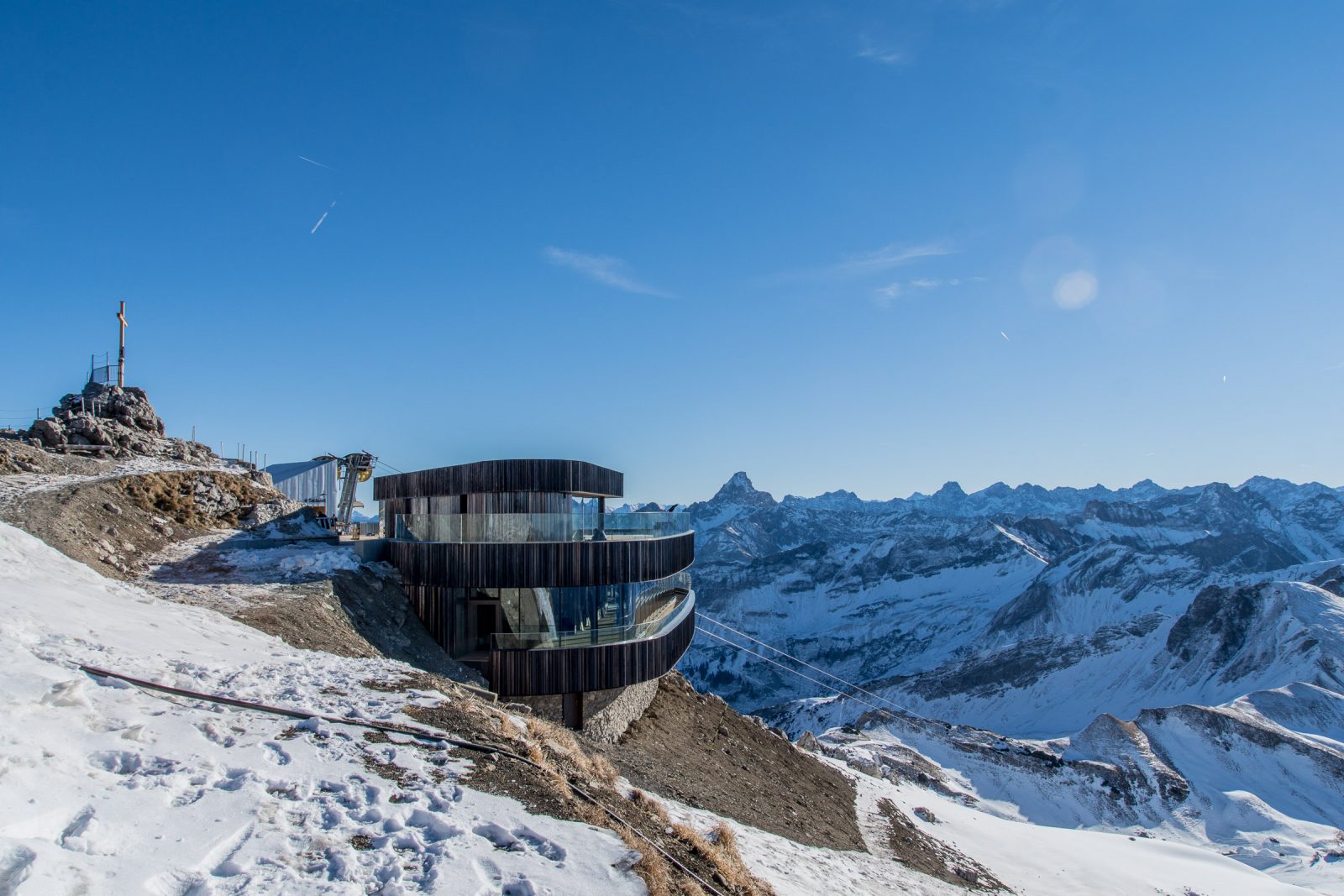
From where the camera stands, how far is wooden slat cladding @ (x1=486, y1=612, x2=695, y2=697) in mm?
21781

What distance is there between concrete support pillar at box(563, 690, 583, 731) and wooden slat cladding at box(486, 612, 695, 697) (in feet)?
2.27

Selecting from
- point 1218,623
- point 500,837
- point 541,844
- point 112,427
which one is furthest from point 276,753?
point 1218,623

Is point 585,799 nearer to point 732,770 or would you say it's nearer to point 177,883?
point 177,883

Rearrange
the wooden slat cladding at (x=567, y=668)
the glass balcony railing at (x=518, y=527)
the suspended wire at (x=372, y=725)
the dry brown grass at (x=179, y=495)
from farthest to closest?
the dry brown grass at (x=179, y=495)
the glass balcony railing at (x=518, y=527)
the wooden slat cladding at (x=567, y=668)
the suspended wire at (x=372, y=725)

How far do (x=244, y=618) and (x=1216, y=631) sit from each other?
514 feet

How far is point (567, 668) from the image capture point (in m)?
22.3

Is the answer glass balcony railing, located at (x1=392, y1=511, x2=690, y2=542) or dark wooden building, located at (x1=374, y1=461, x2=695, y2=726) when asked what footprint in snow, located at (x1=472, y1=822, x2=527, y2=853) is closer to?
dark wooden building, located at (x1=374, y1=461, x2=695, y2=726)

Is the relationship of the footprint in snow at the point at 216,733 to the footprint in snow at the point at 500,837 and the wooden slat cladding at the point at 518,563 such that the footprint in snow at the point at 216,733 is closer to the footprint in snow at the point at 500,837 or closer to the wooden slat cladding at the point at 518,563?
the footprint in snow at the point at 500,837

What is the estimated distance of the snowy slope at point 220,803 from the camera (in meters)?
6.49

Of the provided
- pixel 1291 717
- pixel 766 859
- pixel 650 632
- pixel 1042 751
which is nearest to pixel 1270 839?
pixel 1042 751

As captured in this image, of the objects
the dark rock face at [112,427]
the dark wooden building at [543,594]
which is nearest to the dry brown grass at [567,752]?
the dark wooden building at [543,594]

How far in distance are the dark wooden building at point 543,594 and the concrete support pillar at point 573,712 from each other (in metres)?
0.04

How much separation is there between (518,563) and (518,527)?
3.76ft

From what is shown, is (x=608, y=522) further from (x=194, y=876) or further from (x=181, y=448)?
(x=181, y=448)
